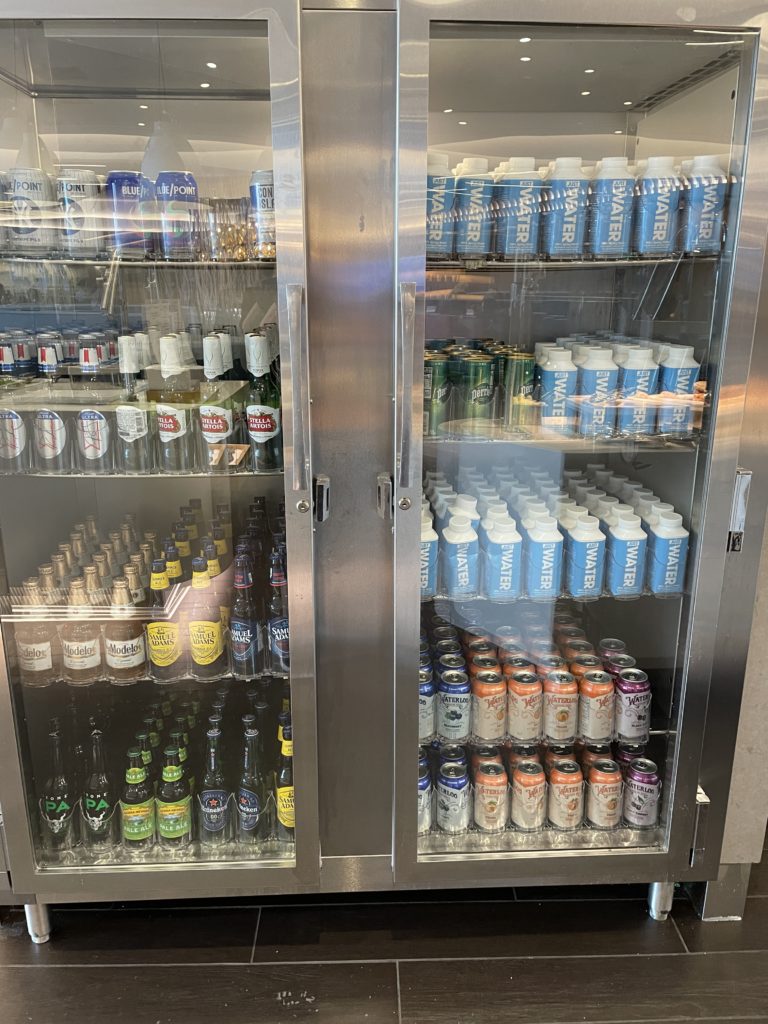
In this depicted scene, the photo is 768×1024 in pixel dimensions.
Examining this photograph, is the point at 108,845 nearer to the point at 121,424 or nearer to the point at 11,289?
the point at 121,424

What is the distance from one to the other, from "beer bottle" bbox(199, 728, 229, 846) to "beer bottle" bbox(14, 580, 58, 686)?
42 cm

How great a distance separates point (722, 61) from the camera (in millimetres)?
1681

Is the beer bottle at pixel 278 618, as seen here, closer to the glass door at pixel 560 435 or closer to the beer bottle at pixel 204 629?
the beer bottle at pixel 204 629

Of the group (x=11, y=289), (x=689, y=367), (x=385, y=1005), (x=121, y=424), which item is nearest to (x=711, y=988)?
(x=385, y=1005)

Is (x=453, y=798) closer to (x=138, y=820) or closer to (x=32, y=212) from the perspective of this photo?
(x=138, y=820)

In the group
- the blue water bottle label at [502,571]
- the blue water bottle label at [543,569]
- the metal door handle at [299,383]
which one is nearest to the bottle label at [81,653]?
the metal door handle at [299,383]

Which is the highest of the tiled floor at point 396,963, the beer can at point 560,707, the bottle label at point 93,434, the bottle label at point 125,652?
the bottle label at point 93,434

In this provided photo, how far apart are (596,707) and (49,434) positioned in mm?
1451

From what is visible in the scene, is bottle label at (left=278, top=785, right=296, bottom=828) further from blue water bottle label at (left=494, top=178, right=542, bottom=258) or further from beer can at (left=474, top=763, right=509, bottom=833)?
blue water bottle label at (left=494, top=178, right=542, bottom=258)

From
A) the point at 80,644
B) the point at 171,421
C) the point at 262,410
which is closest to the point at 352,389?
the point at 262,410

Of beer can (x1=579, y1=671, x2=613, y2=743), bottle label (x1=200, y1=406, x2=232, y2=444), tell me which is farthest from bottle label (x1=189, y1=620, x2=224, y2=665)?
beer can (x1=579, y1=671, x2=613, y2=743)

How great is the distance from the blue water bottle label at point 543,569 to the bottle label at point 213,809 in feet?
2.96

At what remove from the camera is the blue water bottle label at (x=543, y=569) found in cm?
189

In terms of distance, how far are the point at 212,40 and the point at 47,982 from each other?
2082 millimetres
